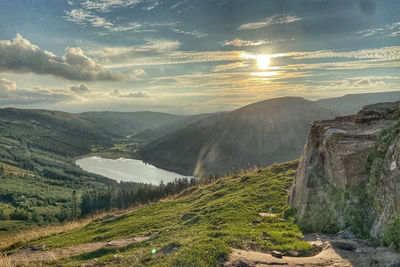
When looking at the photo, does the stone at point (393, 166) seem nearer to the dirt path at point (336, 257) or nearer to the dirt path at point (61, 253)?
the dirt path at point (336, 257)

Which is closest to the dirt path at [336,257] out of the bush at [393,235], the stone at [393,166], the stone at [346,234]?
the bush at [393,235]

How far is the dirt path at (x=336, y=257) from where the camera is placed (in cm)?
1039

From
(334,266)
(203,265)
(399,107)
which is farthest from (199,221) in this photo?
(399,107)

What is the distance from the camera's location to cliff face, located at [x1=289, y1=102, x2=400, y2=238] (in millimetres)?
12594

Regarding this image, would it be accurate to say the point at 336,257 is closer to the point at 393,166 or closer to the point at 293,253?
the point at 293,253

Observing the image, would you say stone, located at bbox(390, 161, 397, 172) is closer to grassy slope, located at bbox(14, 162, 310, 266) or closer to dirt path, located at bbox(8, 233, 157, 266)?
grassy slope, located at bbox(14, 162, 310, 266)

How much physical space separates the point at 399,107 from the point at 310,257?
11904mm

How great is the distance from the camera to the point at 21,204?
178 m

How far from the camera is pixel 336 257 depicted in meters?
11.2

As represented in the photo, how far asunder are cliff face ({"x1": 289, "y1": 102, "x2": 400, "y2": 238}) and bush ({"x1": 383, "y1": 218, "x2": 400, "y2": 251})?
330 millimetres

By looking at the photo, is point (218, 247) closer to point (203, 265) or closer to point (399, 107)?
point (203, 265)

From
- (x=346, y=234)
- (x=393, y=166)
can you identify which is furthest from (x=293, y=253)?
(x=393, y=166)

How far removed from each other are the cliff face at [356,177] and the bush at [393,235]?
0.33 m

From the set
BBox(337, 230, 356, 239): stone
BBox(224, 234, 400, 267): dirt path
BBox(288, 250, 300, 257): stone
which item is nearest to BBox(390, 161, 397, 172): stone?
BBox(224, 234, 400, 267): dirt path
